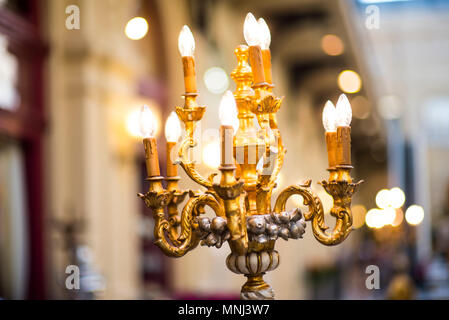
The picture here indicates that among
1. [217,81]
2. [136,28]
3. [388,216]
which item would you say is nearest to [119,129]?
[136,28]

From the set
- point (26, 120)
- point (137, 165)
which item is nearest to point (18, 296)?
point (26, 120)

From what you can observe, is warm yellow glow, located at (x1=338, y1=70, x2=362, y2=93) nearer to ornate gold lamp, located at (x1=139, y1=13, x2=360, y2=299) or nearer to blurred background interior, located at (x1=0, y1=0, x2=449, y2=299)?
blurred background interior, located at (x1=0, y1=0, x2=449, y2=299)

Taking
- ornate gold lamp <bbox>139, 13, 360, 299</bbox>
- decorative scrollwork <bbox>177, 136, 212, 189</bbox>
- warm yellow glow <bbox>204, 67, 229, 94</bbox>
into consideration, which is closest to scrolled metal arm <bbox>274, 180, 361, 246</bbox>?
ornate gold lamp <bbox>139, 13, 360, 299</bbox>

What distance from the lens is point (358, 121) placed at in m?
24.2

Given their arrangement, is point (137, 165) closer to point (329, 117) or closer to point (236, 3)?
point (236, 3)

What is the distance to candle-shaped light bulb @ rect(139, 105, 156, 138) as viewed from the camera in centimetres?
203

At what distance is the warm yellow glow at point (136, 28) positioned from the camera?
8448 mm

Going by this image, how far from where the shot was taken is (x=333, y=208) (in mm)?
1958

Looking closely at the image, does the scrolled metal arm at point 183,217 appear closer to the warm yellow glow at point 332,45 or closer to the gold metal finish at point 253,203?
the gold metal finish at point 253,203

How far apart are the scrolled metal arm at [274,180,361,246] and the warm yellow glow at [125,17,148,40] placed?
6.59 meters

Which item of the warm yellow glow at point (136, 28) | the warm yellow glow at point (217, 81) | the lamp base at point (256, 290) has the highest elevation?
the warm yellow glow at point (136, 28)
